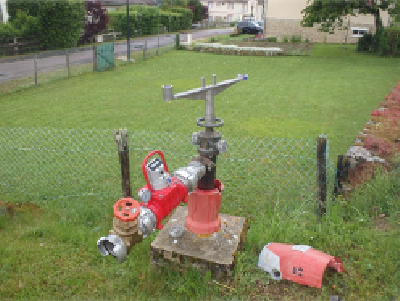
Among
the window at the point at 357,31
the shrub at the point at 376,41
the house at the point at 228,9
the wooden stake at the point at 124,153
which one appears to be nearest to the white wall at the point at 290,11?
the window at the point at 357,31

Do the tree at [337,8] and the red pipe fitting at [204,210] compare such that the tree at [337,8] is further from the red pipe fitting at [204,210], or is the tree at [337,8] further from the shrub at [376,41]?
the red pipe fitting at [204,210]

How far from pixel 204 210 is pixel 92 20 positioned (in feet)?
102

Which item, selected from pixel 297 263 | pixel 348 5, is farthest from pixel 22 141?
pixel 348 5

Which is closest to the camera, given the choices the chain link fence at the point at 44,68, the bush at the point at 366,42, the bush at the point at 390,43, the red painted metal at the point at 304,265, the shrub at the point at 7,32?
the red painted metal at the point at 304,265

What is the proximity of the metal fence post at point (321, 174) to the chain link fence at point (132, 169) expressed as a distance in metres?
0.26

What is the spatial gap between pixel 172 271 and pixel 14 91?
448 inches

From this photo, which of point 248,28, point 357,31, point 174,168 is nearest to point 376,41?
point 357,31

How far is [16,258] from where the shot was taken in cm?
368

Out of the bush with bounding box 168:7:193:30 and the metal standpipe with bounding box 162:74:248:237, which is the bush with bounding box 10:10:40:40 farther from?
the bush with bounding box 168:7:193:30

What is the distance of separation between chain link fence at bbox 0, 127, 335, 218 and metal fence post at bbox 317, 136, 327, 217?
10.3 inches

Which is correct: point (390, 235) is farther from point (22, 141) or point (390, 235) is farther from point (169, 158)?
point (22, 141)

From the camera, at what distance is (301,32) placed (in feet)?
103

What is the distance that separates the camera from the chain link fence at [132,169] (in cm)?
489

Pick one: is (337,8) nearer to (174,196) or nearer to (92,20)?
(92,20)
